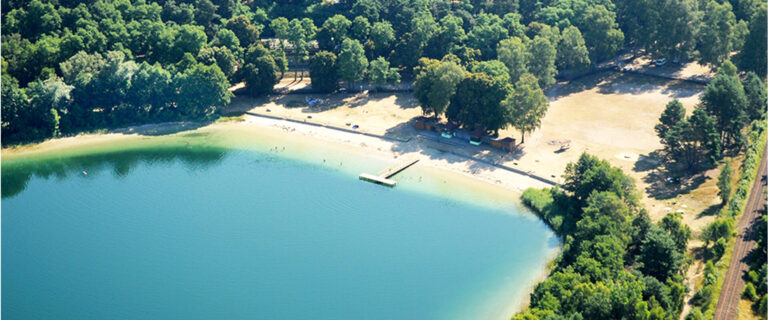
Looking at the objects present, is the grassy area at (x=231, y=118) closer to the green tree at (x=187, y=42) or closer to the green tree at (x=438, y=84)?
the green tree at (x=187, y=42)

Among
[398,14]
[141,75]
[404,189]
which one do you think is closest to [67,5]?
[141,75]

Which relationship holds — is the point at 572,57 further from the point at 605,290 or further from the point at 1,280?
the point at 1,280

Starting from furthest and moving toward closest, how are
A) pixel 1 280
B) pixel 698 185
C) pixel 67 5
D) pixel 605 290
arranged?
pixel 67 5
pixel 698 185
pixel 1 280
pixel 605 290

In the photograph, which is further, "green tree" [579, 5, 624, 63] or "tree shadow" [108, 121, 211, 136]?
"green tree" [579, 5, 624, 63]

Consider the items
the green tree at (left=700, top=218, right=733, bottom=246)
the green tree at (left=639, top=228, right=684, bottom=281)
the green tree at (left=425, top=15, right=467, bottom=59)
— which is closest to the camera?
the green tree at (left=639, top=228, right=684, bottom=281)

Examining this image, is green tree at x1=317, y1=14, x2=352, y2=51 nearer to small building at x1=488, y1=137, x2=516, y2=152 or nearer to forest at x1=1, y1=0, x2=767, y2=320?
forest at x1=1, y1=0, x2=767, y2=320

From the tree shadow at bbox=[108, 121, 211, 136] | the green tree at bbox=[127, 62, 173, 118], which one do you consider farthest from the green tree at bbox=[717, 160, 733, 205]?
the green tree at bbox=[127, 62, 173, 118]

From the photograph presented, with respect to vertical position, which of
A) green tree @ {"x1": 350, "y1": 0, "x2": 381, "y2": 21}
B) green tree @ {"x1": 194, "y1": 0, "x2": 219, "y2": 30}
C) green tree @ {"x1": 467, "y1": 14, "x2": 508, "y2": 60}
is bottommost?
green tree @ {"x1": 467, "y1": 14, "x2": 508, "y2": 60}
